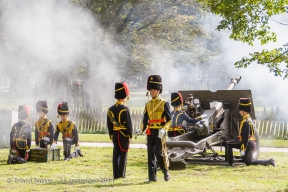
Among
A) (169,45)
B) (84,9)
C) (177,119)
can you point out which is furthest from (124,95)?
(169,45)

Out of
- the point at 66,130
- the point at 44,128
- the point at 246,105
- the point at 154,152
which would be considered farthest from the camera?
the point at 66,130

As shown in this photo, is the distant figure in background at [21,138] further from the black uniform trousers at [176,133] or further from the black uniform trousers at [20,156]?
the black uniform trousers at [176,133]

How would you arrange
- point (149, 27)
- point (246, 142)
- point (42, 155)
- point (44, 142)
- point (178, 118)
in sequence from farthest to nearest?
point (149, 27) < point (44, 142) < point (42, 155) < point (178, 118) < point (246, 142)

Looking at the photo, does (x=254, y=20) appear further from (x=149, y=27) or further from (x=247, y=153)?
(x=149, y=27)

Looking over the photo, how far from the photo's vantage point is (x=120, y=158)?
35.6 feet

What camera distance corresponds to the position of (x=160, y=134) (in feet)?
33.3

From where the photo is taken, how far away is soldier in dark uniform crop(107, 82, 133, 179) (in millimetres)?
10844

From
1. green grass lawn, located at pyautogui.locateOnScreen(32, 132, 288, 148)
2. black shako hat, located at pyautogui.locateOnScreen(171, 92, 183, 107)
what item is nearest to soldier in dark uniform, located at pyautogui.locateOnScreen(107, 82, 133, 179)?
black shako hat, located at pyautogui.locateOnScreen(171, 92, 183, 107)

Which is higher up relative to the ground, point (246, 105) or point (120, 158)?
point (246, 105)

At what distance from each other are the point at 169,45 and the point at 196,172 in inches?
683

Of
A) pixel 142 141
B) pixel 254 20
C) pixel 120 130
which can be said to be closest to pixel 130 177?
pixel 120 130

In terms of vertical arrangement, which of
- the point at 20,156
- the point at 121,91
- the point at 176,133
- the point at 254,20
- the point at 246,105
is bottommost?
the point at 20,156

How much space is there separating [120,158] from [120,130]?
1.68ft

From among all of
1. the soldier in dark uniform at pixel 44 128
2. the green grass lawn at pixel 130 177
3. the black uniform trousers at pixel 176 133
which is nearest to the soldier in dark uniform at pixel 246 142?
the green grass lawn at pixel 130 177
